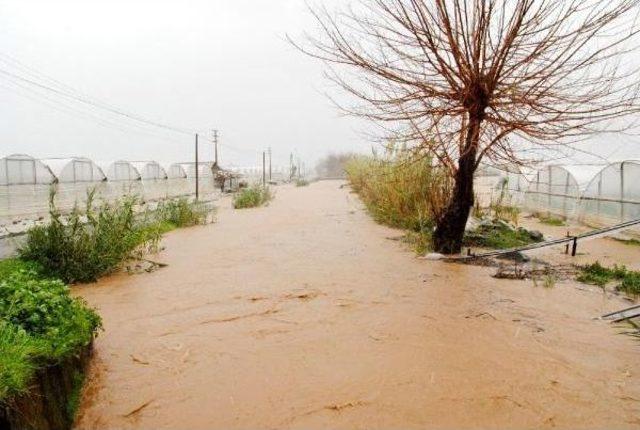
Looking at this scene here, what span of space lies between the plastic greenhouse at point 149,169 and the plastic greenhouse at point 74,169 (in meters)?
3.84

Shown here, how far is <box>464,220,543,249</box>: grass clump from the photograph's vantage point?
9.08m

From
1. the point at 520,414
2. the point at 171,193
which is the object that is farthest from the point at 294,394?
the point at 171,193

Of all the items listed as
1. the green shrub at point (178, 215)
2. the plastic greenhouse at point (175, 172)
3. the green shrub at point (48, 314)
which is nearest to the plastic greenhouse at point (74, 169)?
the green shrub at point (178, 215)

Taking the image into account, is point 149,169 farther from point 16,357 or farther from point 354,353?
point 16,357

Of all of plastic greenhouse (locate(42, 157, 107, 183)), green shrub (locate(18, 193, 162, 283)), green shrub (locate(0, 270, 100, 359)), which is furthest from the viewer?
plastic greenhouse (locate(42, 157, 107, 183))

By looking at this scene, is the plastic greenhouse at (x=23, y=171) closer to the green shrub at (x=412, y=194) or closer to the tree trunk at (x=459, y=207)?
the green shrub at (x=412, y=194)

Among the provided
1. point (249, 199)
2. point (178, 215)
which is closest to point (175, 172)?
point (249, 199)

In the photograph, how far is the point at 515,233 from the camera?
1000cm

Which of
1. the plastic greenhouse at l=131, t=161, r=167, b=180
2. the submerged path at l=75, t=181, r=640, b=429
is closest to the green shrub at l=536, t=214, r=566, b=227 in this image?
the submerged path at l=75, t=181, r=640, b=429

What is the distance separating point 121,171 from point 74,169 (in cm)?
338

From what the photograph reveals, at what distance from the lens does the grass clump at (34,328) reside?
2.50m

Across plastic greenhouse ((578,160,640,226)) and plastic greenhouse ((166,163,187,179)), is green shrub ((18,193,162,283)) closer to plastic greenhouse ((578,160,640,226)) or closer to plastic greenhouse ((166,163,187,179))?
plastic greenhouse ((578,160,640,226))

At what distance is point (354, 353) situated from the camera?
13.0 ft

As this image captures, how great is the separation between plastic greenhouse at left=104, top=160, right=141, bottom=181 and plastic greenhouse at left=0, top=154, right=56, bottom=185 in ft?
13.6
